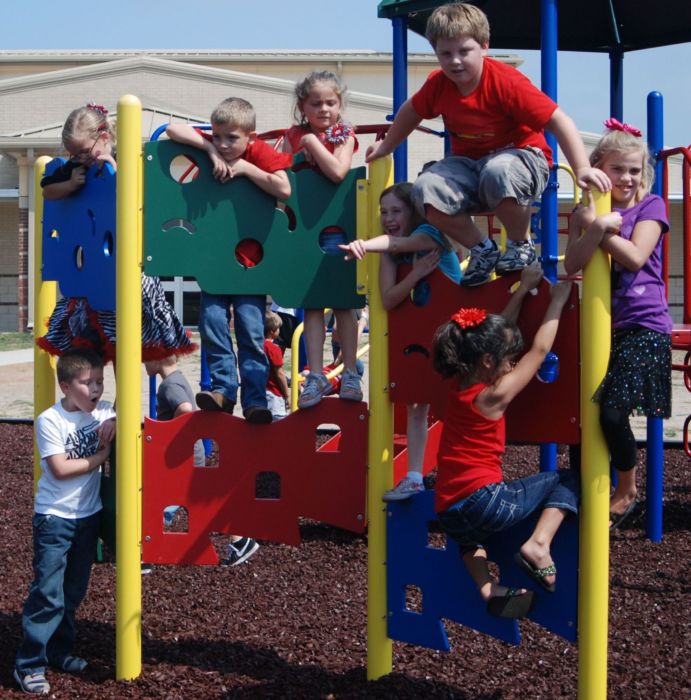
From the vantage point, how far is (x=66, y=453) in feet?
13.6

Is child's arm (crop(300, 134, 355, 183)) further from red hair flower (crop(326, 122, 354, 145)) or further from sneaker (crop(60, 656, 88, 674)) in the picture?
sneaker (crop(60, 656, 88, 674))

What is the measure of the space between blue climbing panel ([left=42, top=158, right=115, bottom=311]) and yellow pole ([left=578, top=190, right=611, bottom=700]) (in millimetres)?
1859

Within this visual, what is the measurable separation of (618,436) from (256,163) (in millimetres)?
1655

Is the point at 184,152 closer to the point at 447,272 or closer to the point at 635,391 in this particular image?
the point at 447,272

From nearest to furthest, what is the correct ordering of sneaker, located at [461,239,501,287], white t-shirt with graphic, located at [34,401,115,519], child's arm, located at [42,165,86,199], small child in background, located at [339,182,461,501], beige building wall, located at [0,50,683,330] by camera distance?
sneaker, located at [461,239,501,287] → small child in background, located at [339,182,461,501] → white t-shirt with graphic, located at [34,401,115,519] → child's arm, located at [42,165,86,199] → beige building wall, located at [0,50,683,330]

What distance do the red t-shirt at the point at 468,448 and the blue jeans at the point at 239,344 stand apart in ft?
3.24

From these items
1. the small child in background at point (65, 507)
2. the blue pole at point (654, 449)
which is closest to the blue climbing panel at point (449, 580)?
the small child in background at point (65, 507)

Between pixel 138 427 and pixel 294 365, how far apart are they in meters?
4.07

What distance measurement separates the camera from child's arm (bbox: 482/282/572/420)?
3.41m

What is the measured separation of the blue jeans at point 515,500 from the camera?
3469 mm

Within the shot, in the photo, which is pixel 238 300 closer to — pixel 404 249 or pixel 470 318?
pixel 404 249

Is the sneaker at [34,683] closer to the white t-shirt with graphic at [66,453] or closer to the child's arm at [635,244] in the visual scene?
the white t-shirt with graphic at [66,453]

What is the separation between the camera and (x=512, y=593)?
138 inches

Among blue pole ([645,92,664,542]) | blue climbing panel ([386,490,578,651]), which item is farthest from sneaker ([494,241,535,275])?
blue pole ([645,92,664,542])
